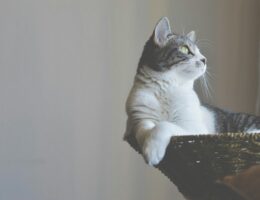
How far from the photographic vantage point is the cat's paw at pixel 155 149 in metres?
0.89

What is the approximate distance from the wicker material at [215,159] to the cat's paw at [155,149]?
19mm

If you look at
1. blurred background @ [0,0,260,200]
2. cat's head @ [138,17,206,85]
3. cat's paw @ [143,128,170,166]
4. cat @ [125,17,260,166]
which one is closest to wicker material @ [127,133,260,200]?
cat's paw @ [143,128,170,166]

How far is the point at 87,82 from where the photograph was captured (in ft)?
5.52

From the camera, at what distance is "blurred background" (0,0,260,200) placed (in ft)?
5.31

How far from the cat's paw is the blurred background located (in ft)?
2.57

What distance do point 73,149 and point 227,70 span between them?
646 millimetres

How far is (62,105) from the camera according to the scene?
1.66 m

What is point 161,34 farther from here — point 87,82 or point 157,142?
point 87,82

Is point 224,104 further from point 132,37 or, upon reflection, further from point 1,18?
point 1,18

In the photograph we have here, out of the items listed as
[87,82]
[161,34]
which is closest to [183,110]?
[161,34]

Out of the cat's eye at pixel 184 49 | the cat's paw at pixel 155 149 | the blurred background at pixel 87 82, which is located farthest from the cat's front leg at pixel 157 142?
the blurred background at pixel 87 82

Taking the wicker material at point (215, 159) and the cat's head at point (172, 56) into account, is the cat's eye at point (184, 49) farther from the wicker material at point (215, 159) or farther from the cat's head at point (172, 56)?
the wicker material at point (215, 159)

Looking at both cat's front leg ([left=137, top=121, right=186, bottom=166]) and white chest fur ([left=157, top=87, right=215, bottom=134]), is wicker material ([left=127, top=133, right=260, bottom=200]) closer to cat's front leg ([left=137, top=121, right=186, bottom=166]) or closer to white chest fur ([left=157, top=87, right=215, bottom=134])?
cat's front leg ([left=137, top=121, right=186, bottom=166])

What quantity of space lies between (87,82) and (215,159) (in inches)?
37.5
